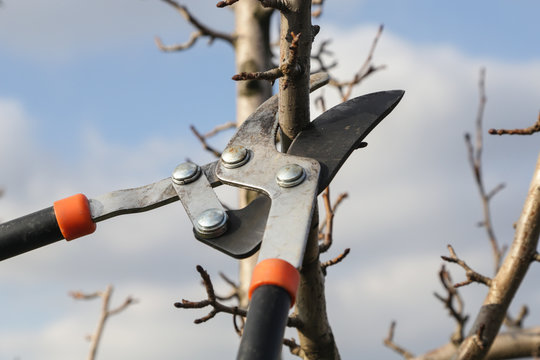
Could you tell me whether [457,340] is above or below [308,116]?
below

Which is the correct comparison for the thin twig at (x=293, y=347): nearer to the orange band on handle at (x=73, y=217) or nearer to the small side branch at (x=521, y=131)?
the orange band on handle at (x=73, y=217)

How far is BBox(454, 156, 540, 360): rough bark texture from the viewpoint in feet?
9.11

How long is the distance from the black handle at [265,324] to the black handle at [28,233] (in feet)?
3.01

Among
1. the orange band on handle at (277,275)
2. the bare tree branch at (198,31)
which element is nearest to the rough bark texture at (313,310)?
the orange band on handle at (277,275)

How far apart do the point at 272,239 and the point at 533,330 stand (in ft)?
8.95

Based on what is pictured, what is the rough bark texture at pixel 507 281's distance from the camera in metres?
2.78

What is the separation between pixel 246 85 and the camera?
4.77m

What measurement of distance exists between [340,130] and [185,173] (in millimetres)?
556

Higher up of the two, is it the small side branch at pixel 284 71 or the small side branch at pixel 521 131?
the small side branch at pixel 284 71

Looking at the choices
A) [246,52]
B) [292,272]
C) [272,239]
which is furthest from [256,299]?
[246,52]

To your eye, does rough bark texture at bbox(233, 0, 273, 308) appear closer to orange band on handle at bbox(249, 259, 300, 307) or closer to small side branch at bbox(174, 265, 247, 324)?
small side branch at bbox(174, 265, 247, 324)

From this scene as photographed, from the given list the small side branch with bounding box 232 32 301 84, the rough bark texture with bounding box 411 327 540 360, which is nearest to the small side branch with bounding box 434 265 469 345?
the rough bark texture with bounding box 411 327 540 360

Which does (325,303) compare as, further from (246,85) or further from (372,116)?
(246,85)

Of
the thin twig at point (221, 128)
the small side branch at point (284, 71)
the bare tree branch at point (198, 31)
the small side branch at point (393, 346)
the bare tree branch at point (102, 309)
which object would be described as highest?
the small side branch at point (284, 71)
